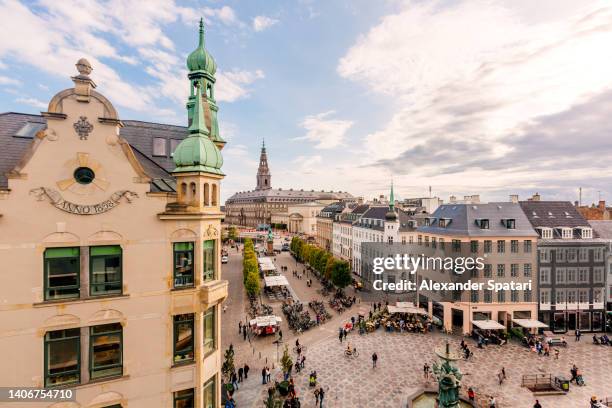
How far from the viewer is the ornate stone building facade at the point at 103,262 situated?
11102 millimetres

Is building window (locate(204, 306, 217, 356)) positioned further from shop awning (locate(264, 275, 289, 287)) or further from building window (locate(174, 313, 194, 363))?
shop awning (locate(264, 275, 289, 287))

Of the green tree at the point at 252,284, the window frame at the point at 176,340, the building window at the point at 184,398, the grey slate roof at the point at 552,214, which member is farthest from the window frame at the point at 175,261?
the grey slate roof at the point at 552,214

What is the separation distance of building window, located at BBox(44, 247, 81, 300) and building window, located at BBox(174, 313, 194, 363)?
4.16 meters

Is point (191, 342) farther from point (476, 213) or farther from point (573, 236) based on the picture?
point (573, 236)

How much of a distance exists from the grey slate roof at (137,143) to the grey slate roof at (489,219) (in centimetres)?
4091

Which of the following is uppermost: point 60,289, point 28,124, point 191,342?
point 28,124

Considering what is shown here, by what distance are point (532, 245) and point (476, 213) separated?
8545 millimetres

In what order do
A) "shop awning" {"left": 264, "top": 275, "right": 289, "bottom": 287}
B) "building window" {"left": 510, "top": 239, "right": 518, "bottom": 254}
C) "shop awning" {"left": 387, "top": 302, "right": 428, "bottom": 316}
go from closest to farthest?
"building window" {"left": 510, "top": 239, "right": 518, "bottom": 254} < "shop awning" {"left": 387, "top": 302, "right": 428, "bottom": 316} < "shop awning" {"left": 264, "top": 275, "right": 289, "bottom": 287}

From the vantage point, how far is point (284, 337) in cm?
3884

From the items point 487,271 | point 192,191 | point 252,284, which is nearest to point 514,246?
point 487,271

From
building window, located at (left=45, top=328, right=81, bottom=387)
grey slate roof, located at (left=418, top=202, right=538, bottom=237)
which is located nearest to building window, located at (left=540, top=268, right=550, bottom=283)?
grey slate roof, located at (left=418, top=202, right=538, bottom=237)

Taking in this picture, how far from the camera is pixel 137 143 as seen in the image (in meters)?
17.7

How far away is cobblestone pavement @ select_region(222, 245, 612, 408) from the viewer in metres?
25.8

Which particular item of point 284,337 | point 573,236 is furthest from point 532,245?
point 284,337
